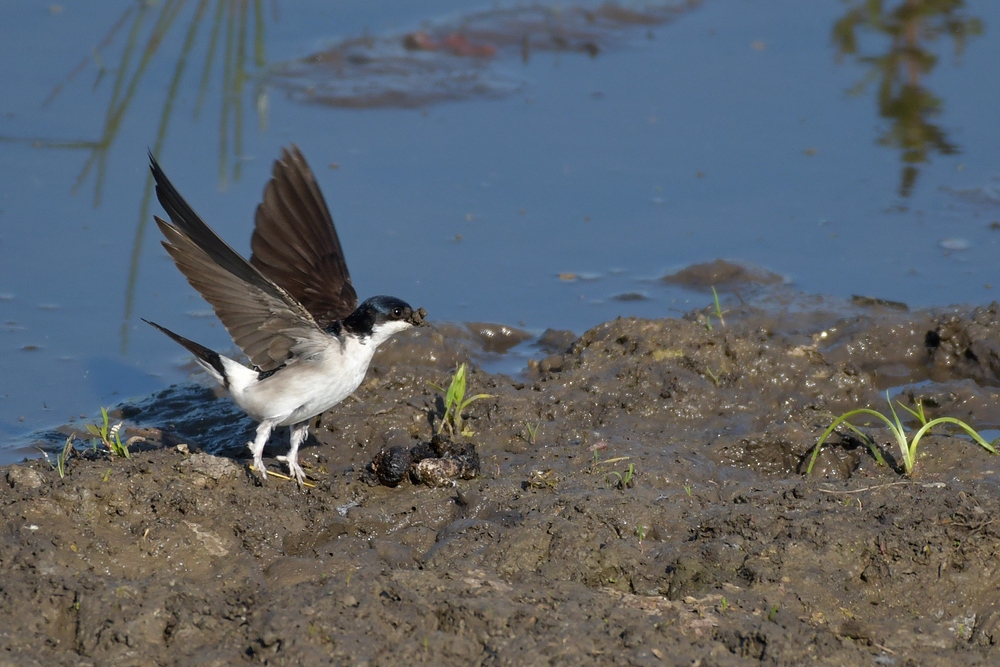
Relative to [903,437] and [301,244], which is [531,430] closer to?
[301,244]

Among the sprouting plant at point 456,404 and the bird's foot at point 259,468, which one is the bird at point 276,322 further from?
the sprouting plant at point 456,404

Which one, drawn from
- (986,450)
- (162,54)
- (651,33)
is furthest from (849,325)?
(162,54)

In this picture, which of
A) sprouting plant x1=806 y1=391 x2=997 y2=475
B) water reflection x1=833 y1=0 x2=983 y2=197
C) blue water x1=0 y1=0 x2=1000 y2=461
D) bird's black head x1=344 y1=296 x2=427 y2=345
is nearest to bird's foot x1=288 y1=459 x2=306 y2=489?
bird's black head x1=344 y1=296 x2=427 y2=345

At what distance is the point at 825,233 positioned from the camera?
Result: 7.24 m

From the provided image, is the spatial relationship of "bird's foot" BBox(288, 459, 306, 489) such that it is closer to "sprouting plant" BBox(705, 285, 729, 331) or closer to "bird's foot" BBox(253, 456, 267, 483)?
"bird's foot" BBox(253, 456, 267, 483)

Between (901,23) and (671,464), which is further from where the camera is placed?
(901,23)

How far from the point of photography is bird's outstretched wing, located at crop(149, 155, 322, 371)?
3.86 m

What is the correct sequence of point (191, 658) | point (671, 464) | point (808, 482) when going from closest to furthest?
point (191, 658) < point (808, 482) < point (671, 464)

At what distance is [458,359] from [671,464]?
5.17ft

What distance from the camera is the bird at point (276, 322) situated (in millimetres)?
4012

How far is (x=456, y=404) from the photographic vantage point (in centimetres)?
484

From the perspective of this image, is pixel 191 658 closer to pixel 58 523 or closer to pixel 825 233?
pixel 58 523

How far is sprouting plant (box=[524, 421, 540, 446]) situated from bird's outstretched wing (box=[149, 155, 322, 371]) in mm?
1006

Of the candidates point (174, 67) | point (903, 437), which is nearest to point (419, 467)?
point (903, 437)
